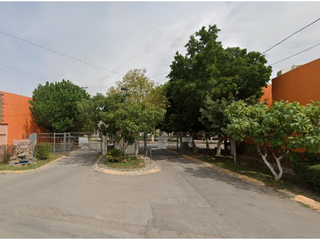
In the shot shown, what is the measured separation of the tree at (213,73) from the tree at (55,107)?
10498 mm

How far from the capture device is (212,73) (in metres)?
12.3

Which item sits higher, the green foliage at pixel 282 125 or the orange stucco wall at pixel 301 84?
the orange stucco wall at pixel 301 84

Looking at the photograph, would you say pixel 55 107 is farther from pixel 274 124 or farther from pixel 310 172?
pixel 310 172

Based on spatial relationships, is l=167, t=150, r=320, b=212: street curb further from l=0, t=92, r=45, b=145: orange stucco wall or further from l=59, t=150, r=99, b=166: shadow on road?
l=0, t=92, r=45, b=145: orange stucco wall

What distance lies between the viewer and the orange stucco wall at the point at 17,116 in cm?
1576

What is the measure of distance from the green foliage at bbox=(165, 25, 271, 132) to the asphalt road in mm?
6603

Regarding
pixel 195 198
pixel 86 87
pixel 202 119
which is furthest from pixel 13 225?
pixel 86 87

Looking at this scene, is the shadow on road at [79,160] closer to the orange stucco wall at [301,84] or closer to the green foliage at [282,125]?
the green foliage at [282,125]

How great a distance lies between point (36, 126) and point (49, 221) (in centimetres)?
1801

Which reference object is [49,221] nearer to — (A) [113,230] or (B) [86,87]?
(A) [113,230]

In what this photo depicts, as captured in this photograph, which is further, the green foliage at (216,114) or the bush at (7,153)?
the green foliage at (216,114)

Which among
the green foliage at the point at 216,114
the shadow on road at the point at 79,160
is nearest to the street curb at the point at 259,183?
the green foliage at the point at 216,114

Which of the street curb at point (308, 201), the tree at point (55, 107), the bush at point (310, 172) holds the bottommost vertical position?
the street curb at point (308, 201)

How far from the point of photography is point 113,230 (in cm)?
378
